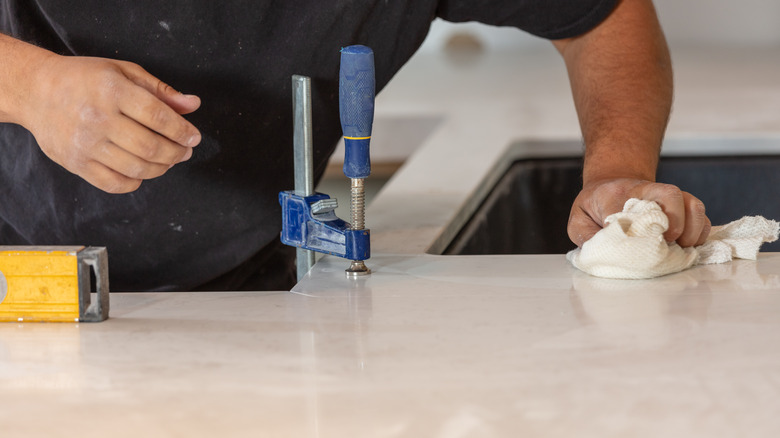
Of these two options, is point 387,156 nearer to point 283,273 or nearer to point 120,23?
point 283,273

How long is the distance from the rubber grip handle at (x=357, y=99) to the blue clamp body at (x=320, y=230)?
0.06 m

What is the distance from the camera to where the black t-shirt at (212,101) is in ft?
3.23

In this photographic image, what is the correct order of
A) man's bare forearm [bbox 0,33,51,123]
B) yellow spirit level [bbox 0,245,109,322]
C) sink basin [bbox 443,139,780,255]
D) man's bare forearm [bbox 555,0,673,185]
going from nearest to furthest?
yellow spirit level [bbox 0,245,109,322] < man's bare forearm [bbox 0,33,51,123] < man's bare forearm [bbox 555,0,673,185] < sink basin [bbox 443,139,780,255]

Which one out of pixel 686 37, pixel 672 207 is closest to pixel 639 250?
pixel 672 207

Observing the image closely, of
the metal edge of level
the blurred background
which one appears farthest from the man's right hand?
the blurred background

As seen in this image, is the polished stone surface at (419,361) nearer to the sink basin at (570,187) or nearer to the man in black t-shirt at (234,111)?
the man in black t-shirt at (234,111)

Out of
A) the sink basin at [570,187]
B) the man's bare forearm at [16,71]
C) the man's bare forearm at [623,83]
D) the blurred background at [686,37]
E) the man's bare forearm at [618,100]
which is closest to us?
the man's bare forearm at [16,71]

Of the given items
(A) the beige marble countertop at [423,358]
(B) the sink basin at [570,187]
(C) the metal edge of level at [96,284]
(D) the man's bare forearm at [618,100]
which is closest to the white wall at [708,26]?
(B) the sink basin at [570,187]

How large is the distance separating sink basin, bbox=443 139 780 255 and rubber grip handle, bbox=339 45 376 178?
49 cm

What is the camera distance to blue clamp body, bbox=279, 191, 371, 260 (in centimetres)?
82

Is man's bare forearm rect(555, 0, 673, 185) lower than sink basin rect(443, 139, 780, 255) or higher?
higher

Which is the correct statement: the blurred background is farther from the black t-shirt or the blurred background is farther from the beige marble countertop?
the beige marble countertop

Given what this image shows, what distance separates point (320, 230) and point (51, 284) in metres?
0.26

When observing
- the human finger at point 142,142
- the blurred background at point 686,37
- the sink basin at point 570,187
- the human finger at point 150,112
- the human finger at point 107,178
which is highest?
the human finger at point 150,112
